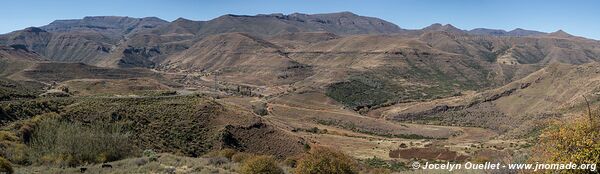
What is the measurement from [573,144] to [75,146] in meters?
32.3

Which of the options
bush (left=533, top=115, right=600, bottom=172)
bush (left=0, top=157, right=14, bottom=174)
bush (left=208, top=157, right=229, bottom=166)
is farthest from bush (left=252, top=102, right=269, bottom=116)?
bush (left=533, top=115, right=600, bottom=172)

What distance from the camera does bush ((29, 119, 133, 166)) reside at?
112 feet

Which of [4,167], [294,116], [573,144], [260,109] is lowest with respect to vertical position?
[294,116]

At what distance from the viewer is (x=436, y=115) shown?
12362 cm

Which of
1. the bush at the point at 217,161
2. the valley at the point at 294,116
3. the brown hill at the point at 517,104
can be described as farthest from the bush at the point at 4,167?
the brown hill at the point at 517,104

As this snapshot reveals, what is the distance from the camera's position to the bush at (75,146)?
34.1 meters

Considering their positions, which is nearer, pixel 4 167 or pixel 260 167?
pixel 4 167

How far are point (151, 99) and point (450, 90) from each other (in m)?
135

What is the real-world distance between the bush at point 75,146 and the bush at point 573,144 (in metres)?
28.5

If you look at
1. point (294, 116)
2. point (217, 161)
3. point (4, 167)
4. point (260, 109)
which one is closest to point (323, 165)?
point (217, 161)

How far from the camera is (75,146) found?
35.6m

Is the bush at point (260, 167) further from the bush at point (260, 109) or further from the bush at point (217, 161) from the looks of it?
the bush at point (260, 109)

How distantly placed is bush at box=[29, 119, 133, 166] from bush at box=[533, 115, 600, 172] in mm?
28527

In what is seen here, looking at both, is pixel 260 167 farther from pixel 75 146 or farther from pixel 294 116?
pixel 294 116
